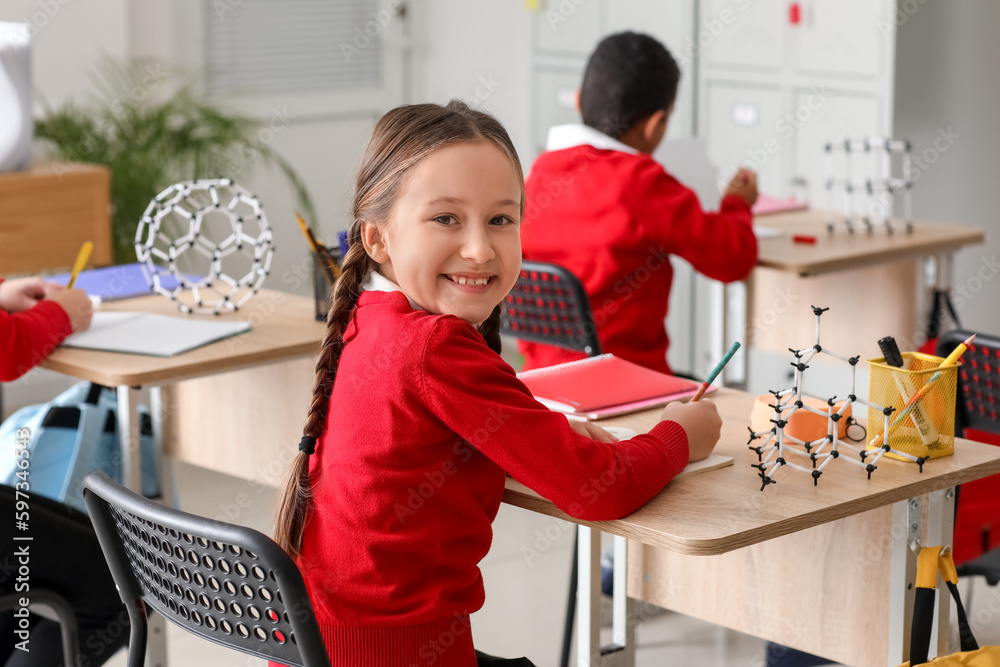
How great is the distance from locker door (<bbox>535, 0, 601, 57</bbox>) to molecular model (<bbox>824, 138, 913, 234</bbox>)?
Result: 1037 mm

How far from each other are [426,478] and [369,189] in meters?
0.31

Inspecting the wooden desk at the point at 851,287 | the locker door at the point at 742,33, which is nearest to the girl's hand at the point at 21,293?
the wooden desk at the point at 851,287

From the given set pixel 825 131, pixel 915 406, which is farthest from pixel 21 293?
pixel 825 131

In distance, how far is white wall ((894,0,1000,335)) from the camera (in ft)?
12.6

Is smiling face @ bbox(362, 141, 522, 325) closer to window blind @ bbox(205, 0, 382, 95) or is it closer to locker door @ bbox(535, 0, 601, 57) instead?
locker door @ bbox(535, 0, 601, 57)

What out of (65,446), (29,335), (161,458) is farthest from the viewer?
(161,458)

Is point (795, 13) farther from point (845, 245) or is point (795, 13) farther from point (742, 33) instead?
point (845, 245)

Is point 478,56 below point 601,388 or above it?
above

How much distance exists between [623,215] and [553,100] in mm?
2416

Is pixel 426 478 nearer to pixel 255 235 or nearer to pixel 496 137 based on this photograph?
pixel 496 137

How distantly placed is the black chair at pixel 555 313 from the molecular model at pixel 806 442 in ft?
2.58

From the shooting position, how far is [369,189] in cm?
134

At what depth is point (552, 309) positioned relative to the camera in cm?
228

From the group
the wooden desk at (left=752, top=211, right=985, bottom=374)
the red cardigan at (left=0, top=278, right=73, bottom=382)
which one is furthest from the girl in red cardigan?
the wooden desk at (left=752, top=211, right=985, bottom=374)
